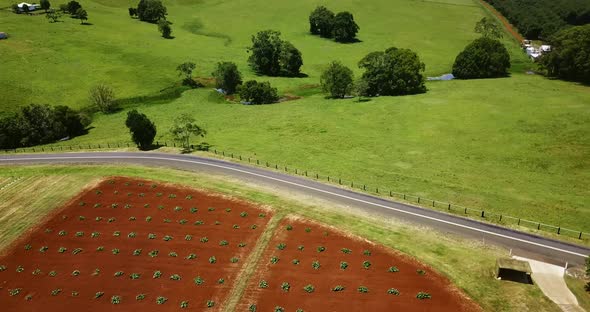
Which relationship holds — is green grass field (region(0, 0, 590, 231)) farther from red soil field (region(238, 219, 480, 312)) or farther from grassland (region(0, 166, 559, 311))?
red soil field (region(238, 219, 480, 312))

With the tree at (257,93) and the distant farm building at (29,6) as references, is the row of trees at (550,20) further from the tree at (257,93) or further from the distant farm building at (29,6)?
the distant farm building at (29,6)

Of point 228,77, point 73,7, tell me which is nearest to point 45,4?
point 73,7

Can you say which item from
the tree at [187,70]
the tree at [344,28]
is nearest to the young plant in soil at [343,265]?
the tree at [187,70]

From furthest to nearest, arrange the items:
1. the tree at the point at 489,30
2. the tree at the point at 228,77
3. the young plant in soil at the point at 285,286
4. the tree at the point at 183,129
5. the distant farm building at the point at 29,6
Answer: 1. the distant farm building at the point at 29,6
2. the tree at the point at 489,30
3. the tree at the point at 228,77
4. the tree at the point at 183,129
5. the young plant in soil at the point at 285,286

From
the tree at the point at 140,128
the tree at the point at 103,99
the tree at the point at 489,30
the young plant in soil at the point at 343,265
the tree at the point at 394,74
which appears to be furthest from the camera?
the tree at the point at 489,30

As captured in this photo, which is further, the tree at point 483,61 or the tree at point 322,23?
the tree at point 322,23

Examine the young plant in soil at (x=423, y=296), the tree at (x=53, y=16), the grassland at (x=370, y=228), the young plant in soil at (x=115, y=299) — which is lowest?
the young plant in soil at (x=115, y=299)

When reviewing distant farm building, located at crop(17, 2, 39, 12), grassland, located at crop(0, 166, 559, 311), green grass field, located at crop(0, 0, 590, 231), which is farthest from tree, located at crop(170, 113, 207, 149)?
distant farm building, located at crop(17, 2, 39, 12)

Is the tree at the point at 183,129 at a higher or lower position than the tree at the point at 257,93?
lower

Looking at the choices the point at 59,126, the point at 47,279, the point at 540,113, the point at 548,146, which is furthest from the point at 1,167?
the point at 540,113
